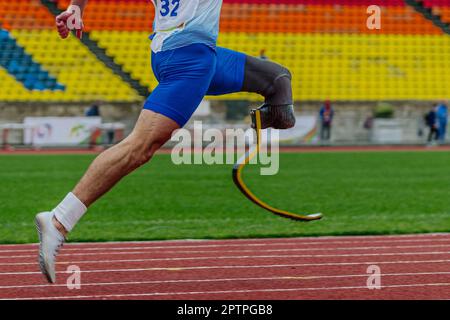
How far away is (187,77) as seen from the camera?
4656 millimetres

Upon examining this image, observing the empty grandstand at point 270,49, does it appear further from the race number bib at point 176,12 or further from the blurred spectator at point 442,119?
the race number bib at point 176,12

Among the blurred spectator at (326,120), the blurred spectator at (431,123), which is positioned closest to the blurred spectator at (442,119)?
the blurred spectator at (431,123)

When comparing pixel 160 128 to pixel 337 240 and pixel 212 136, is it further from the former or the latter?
pixel 212 136

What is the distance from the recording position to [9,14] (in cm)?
2839

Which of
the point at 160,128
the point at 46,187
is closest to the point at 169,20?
the point at 160,128

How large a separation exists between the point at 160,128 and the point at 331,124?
2280cm

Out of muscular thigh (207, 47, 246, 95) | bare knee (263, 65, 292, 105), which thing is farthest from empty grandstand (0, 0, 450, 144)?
muscular thigh (207, 47, 246, 95)

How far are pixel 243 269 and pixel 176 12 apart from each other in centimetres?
182

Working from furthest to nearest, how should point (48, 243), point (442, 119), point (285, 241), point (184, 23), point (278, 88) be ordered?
1. point (442, 119)
2. point (285, 241)
3. point (278, 88)
4. point (184, 23)
5. point (48, 243)

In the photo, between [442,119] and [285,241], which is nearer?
[285,241]

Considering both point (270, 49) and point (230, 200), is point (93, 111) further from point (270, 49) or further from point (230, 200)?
point (230, 200)

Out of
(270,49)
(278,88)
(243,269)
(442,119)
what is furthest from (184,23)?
(270,49)

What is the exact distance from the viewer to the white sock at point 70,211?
458 centimetres

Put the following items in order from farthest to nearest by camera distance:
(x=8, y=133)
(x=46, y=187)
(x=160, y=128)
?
(x=8, y=133)
(x=46, y=187)
(x=160, y=128)
